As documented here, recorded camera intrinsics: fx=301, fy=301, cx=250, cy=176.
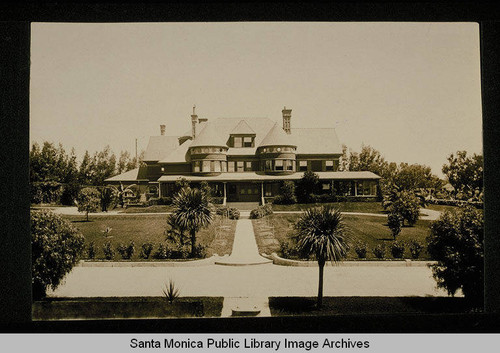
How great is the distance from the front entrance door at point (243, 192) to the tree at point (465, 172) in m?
3.29

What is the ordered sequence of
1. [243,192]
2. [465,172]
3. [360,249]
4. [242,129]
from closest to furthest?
1. [465,172]
2. [360,249]
3. [243,192]
4. [242,129]

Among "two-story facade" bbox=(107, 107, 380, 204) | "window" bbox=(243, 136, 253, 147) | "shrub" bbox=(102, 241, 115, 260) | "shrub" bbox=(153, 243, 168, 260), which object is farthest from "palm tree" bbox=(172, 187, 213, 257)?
"window" bbox=(243, 136, 253, 147)

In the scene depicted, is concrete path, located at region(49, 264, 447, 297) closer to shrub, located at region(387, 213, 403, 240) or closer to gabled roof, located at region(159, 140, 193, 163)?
shrub, located at region(387, 213, 403, 240)

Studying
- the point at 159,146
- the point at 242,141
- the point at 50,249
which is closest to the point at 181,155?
the point at 159,146

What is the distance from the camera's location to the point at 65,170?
517cm

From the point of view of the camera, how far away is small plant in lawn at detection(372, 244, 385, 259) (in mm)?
5289

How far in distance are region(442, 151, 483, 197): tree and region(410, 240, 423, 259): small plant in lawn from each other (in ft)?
3.59

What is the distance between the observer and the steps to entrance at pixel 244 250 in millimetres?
5250

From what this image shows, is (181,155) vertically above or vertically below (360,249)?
above

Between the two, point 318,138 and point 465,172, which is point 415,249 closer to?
point 465,172

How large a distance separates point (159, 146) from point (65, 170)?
1624mm

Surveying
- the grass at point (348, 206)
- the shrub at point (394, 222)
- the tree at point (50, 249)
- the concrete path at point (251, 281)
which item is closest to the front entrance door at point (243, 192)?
the grass at point (348, 206)

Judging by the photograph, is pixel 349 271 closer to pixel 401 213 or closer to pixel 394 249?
→ pixel 394 249

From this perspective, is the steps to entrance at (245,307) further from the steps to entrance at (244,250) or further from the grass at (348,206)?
the grass at (348,206)
